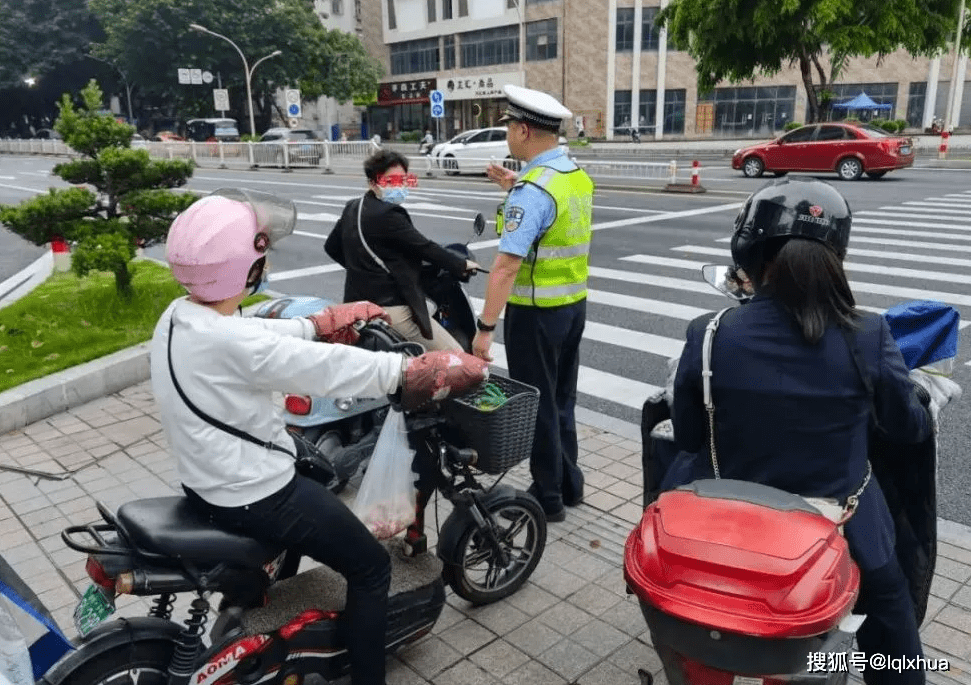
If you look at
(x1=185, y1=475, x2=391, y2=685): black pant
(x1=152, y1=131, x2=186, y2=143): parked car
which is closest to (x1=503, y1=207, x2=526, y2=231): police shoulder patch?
(x1=185, y1=475, x2=391, y2=685): black pant

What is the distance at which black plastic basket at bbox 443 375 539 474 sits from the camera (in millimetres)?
2918

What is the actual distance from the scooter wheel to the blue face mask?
190cm

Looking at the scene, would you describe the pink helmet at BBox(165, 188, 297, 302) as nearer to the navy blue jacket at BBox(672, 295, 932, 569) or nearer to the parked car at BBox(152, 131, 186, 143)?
the navy blue jacket at BBox(672, 295, 932, 569)

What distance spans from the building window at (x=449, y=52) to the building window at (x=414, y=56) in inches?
43.4

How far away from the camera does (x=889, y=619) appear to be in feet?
7.34

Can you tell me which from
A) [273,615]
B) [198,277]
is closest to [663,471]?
[273,615]

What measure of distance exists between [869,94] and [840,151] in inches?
1155

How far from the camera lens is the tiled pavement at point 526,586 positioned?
3.14m

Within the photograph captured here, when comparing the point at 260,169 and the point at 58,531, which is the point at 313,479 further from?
the point at 260,169

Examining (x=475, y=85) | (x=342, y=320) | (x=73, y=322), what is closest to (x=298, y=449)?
(x=342, y=320)

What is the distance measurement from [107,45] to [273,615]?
2156 inches

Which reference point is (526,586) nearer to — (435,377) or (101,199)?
(435,377)

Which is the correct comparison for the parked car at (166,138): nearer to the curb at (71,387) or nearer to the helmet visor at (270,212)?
the curb at (71,387)

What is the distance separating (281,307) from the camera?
464 centimetres
